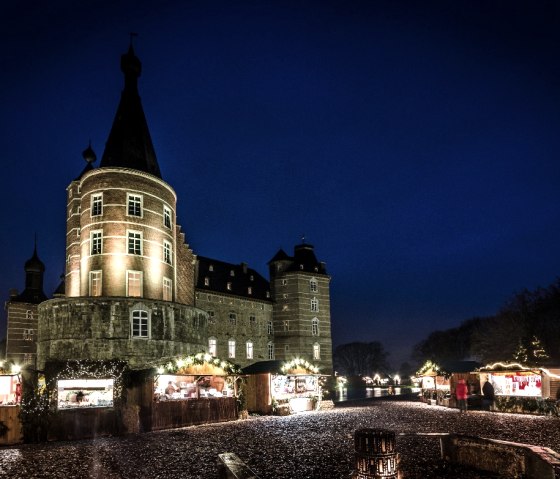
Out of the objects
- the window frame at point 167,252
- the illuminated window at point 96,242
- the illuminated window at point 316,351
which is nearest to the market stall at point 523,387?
the window frame at point 167,252

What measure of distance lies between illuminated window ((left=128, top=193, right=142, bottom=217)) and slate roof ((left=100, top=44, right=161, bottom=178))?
217 cm

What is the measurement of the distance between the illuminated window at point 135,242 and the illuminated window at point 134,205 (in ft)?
4.27

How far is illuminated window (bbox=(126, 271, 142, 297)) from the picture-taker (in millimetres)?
31578

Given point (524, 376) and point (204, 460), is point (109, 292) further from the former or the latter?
point (524, 376)

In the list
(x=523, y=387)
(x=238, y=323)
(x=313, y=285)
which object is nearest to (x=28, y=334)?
(x=238, y=323)

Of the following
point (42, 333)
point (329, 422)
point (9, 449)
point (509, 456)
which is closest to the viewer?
point (509, 456)

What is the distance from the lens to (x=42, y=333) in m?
30.0

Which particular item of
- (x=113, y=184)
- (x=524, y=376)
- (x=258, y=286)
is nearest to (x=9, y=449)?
(x=113, y=184)

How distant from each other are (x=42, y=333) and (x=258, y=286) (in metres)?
27.3

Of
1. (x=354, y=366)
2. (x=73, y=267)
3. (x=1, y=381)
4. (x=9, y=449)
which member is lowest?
(x=354, y=366)

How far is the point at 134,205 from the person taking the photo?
3284cm

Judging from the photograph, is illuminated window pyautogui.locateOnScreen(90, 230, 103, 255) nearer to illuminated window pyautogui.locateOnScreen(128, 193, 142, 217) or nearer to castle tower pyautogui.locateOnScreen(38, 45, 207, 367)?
castle tower pyautogui.locateOnScreen(38, 45, 207, 367)

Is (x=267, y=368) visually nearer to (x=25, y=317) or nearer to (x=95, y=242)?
(x=95, y=242)

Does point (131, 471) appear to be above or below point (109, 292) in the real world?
below
